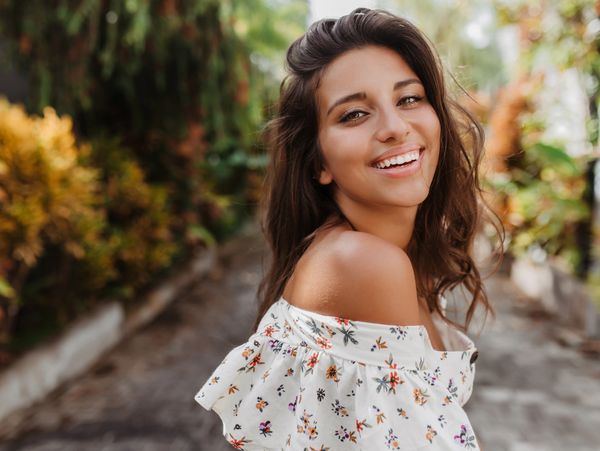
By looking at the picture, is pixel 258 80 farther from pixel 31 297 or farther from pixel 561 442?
pixel 561 442

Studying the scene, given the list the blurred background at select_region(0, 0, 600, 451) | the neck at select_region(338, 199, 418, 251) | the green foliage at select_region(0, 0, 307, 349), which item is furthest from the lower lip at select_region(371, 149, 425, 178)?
the green foliage at select_region(0, 0, 307, 349)

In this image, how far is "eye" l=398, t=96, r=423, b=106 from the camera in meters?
1.35

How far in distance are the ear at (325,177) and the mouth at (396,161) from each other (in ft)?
0.50

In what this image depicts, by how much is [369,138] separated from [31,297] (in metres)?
3.71

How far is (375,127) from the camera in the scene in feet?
4.22

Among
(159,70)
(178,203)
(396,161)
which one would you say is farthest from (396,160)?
(178,203)

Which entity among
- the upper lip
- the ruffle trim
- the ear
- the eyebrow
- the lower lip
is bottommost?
the ruffle trim

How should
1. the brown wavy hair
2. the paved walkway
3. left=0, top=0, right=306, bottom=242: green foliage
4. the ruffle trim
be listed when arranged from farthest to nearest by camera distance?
left=0, top=0, right=306, bottom=242: green foliage < the paved walkway < the brown wavy hair < the ruffle trim

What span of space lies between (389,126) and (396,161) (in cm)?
8

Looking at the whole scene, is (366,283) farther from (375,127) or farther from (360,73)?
(360,73)

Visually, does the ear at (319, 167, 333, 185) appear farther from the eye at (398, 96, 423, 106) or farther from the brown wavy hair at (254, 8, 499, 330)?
the eye at (398, 96, 423, 106)

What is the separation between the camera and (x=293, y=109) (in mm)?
1469

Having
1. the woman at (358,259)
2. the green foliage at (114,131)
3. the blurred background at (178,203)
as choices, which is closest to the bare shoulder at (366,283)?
the woman at (358,259)

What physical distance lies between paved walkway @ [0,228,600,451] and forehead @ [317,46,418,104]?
3.95 ft
